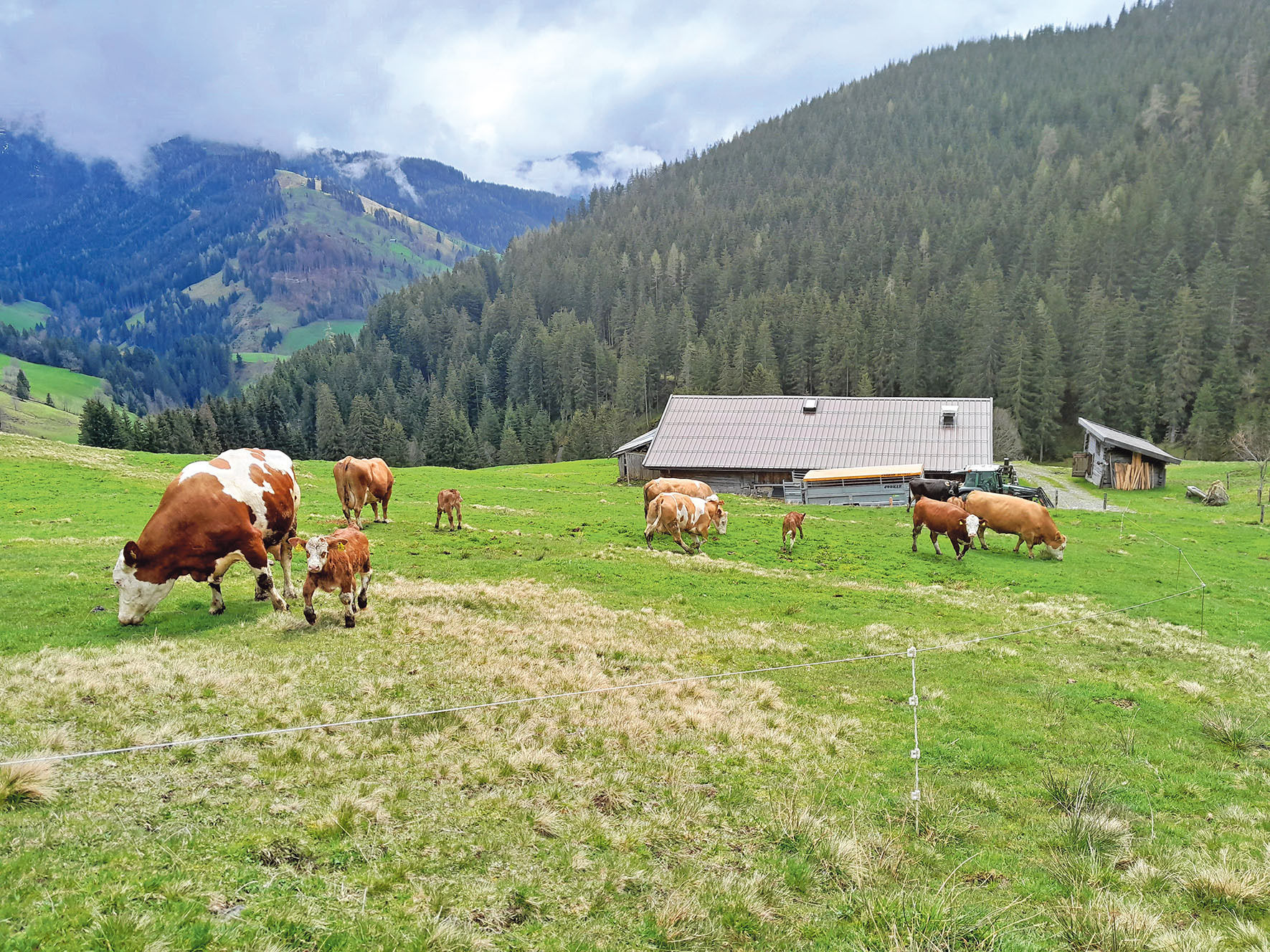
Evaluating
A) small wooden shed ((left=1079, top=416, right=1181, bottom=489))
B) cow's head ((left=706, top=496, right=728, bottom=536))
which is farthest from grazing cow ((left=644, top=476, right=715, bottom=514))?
small wooden shed ((left=1079, top=416, right=1181, bottom=489))

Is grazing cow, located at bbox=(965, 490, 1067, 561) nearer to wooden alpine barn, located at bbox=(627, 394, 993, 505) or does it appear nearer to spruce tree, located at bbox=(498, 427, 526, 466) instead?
wooden alpine barn, located at bbox=(627, 394, 993, 505)

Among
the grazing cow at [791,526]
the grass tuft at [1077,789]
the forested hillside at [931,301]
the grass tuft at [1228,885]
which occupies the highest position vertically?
the forested hillside at [931,301]

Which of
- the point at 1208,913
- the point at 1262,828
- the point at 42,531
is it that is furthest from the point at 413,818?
the point at 42,531

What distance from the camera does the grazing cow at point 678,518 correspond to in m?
31.3

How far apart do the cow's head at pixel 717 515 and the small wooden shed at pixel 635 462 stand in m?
25.3

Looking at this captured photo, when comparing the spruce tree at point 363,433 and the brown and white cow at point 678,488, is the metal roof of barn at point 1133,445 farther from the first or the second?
the spruce tree at point 363,433

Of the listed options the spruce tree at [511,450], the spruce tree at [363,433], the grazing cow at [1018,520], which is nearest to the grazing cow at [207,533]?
the grazing cow at [1018,520]

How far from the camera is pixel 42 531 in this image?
26.5m

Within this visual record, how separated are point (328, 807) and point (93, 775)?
2.93 m


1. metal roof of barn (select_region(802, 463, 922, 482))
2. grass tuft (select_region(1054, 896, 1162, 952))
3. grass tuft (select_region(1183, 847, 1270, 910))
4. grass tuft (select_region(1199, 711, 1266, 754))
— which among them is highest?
metal roof of barn (select_region(802, 463, 922, 482))

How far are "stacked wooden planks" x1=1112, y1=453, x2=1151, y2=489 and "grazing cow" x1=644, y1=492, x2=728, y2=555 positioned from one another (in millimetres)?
47559

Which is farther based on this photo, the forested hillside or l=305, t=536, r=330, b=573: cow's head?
the forested hillside

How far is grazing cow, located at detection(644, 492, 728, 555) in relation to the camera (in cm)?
3134

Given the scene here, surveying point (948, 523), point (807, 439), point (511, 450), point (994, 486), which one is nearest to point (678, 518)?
point (948, 523)
